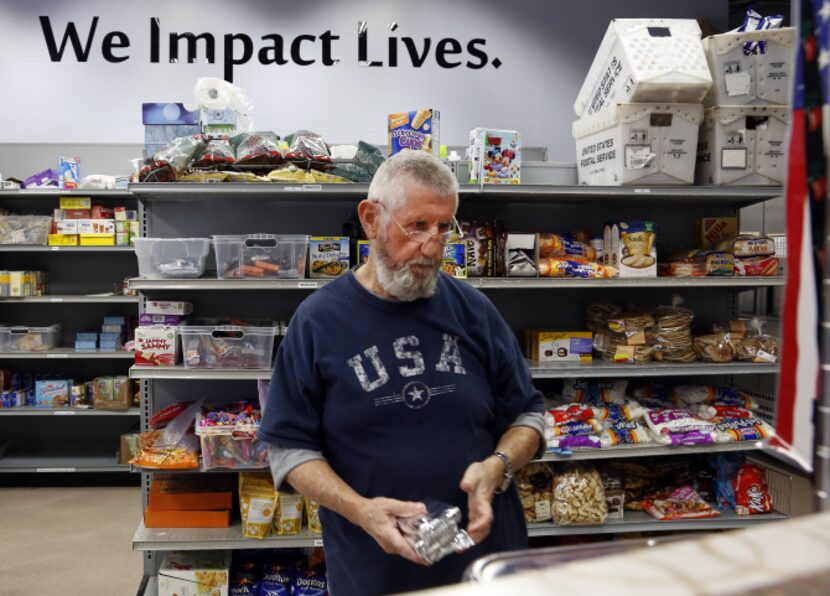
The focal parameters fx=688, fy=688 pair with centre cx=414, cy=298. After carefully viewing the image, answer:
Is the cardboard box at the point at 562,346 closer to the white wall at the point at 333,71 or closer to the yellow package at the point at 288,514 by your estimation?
the yellow package at the point at 288,514

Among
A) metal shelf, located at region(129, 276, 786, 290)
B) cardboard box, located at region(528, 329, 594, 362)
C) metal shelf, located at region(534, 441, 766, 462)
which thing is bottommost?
metal shelf, located at region(534, 441, 766, 462)

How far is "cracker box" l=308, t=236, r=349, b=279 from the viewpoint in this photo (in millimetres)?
3109

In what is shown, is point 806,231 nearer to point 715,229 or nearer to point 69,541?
point 715,229

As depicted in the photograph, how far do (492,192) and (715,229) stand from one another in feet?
4.33

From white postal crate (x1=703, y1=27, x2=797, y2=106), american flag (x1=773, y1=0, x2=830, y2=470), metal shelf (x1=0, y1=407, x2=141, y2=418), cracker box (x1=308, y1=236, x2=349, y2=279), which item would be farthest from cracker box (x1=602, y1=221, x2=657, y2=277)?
metal shelf (x1=0, y1=407, x2=141, y2=418)

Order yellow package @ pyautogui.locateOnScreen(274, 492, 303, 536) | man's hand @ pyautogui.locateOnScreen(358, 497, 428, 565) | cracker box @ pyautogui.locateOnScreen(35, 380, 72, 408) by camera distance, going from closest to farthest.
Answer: man's hand @ pyautogui.locateOnScreen(358, 497, 428, 565)
yellow package @ pyautogui.locateOnScreen(274, 492, 303, 536)
cracker box @ pyautogui.locateOnScreen(35, 380, 72, 408)

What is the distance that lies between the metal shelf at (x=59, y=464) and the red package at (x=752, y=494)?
181 inches

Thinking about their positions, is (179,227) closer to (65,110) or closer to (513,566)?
(513,566)

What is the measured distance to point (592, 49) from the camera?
260 inches

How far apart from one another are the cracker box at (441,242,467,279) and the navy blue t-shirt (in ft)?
4.36

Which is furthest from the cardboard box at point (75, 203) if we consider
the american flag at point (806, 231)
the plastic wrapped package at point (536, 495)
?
the american flag at point (806, 231)

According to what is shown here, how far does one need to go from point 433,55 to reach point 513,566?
21.1ft

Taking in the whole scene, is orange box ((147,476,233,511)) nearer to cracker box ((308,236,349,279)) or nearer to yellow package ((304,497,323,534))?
yellow package ((304,497,323,534))

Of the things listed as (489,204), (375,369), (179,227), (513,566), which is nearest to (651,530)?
(489,204)
